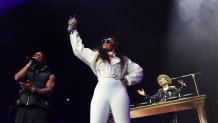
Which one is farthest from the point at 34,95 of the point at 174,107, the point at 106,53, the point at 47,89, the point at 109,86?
the point at 174,107

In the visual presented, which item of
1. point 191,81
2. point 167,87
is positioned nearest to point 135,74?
point 167,87

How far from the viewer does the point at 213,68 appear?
22.9 feet

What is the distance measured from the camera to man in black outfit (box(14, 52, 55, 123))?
3762 millimetres

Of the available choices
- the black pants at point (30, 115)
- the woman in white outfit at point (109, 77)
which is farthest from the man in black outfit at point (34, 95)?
the woman in white outfit at point (109, 77)

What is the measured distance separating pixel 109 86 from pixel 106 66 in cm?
26

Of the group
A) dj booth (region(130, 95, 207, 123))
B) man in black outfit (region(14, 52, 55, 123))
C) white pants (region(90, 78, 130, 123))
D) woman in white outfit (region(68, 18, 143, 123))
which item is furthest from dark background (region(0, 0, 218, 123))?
white pants (region(90, 78, 130, 123))

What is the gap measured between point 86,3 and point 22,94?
11.1ft

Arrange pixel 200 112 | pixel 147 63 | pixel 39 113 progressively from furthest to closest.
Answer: pixel 147 63 → pixel 200 112 → pixel 39 113

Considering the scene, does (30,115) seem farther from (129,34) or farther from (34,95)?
(129,34)

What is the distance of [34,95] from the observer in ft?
12.5

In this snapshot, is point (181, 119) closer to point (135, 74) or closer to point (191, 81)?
point (191, 81)

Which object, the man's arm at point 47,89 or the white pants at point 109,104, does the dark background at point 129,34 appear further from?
the white pants at point 109,104

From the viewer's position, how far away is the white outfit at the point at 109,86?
2758 millimetres

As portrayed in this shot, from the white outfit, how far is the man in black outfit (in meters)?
1.00
